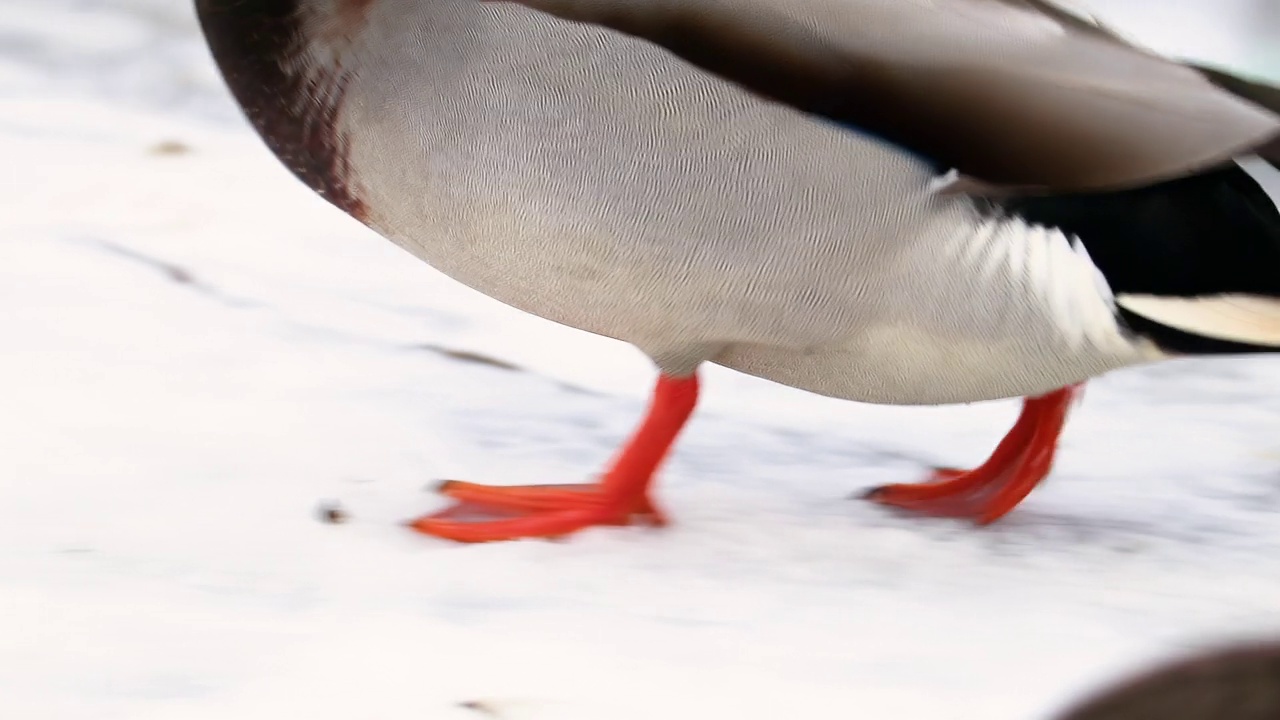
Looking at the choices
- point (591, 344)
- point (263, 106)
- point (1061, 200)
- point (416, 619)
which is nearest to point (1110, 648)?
point (1061, 200)

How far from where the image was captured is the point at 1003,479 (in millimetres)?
1691

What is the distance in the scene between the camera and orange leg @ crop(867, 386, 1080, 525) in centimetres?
164

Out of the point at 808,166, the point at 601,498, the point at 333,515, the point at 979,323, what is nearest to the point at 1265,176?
the point at 979,323

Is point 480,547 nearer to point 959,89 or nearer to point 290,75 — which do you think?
point 290,75

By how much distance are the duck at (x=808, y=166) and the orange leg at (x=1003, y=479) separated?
0.24m

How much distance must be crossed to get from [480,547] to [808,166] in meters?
0.52

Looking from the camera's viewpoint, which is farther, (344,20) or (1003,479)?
(1003,479)

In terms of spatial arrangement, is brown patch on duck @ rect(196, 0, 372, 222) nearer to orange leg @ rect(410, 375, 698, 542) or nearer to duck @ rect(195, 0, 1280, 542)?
duck @ rect(195, 0, 1280, 542)

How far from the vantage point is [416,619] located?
4.04 ft

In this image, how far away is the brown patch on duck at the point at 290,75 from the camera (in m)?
1.33

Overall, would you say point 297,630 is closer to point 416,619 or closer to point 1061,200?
point 416,619

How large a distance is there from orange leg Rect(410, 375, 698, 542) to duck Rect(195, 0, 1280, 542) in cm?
12

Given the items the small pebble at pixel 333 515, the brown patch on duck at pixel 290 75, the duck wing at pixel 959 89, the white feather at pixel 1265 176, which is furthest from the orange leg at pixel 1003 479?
the brown patch on duck at pixel 290 75

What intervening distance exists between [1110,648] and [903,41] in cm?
59
